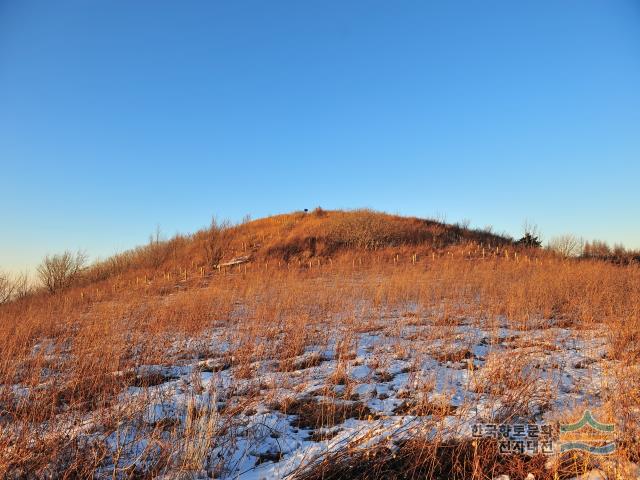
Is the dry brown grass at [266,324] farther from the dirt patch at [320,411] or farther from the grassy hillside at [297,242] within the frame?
the grassy hillside at [297,242]

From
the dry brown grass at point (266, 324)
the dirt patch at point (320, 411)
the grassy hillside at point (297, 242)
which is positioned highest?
the grassy hillside at point (297, 242)

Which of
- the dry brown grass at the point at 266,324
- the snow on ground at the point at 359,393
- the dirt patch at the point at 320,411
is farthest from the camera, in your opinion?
the dirt patch at the point at 320,411

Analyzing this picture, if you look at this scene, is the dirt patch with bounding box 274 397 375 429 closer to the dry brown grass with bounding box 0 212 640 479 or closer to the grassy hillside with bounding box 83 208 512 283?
the dry brown grass with bounding box 0 212 640 479

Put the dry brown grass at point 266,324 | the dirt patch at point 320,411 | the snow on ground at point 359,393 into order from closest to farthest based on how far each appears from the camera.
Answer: the dry brown grass at point 266,324, the snow on ground at point 359,393, the dirt patch at point 320,411

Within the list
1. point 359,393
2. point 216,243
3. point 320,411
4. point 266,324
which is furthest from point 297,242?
point 320,411

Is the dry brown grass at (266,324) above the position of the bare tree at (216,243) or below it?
below

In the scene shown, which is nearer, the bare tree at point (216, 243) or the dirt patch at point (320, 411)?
the dirt patch at point (320, 411)

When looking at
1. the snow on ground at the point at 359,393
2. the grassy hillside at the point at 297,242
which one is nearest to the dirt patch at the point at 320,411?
the snow on ground at the point at 359,393

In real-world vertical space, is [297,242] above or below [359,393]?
above

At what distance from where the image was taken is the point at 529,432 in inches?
118

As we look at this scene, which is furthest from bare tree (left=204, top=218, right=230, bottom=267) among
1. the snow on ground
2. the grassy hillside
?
the snow on ground

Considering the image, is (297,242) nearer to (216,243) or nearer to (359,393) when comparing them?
(216,243)

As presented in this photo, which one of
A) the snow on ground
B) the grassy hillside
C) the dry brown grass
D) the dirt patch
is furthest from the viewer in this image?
the grassy hillside

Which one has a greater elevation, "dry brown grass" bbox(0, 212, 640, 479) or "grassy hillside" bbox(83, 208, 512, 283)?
"grassy hillside" bbox(83, 208, 512, 283)
